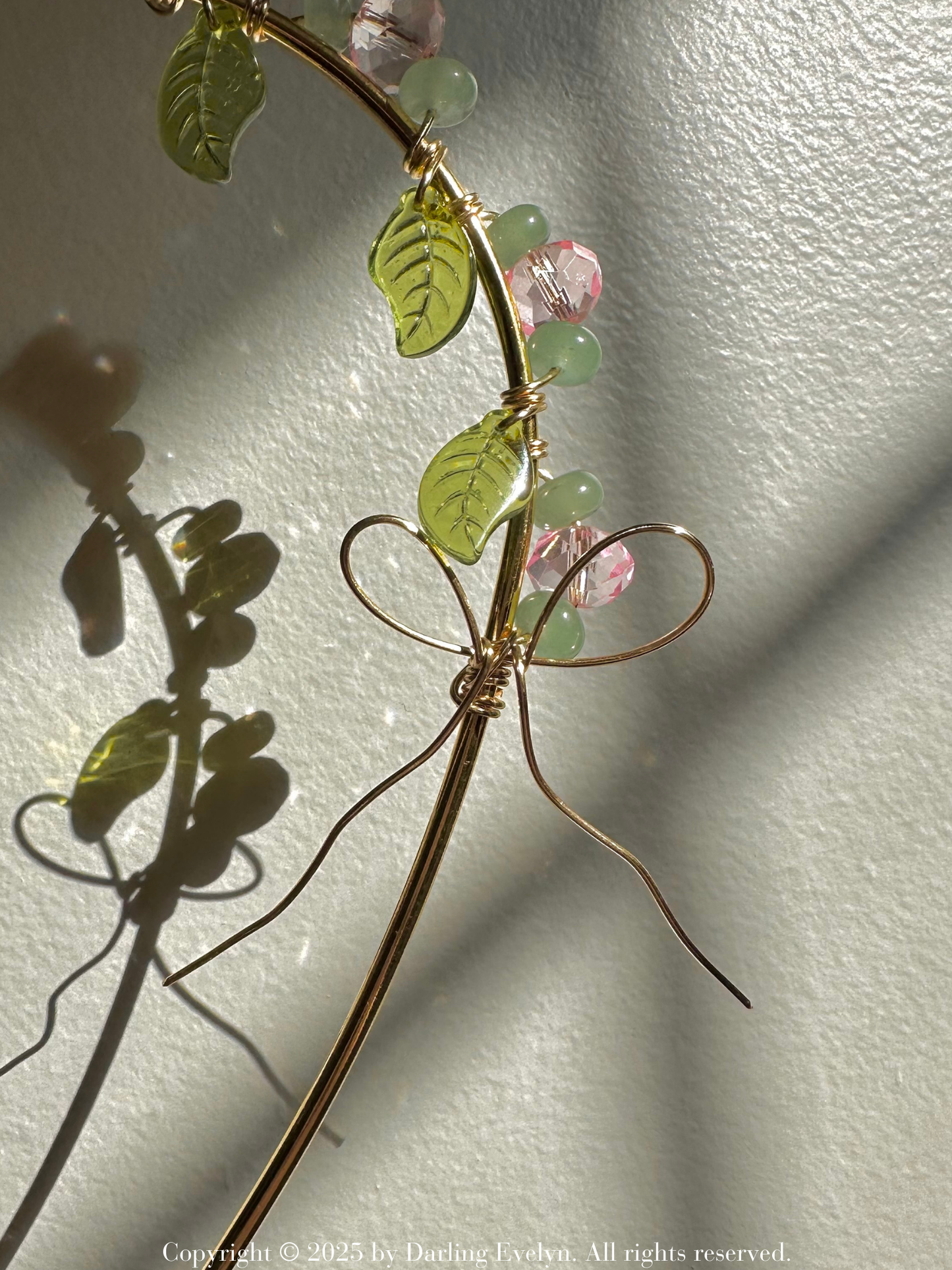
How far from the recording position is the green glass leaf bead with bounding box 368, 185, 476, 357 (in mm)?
442

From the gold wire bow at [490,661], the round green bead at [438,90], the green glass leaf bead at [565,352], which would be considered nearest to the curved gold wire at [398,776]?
the gold wire bow at [490,661]

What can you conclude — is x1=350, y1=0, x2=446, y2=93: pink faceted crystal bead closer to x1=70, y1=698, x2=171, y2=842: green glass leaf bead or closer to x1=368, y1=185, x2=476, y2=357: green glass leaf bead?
x1=368, y1=185, x2=476, y2=357: green glass leaf bead

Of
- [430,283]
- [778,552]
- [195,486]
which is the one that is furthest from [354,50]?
[778,552]

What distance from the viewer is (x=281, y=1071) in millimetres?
553

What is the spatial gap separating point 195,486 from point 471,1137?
375 mm

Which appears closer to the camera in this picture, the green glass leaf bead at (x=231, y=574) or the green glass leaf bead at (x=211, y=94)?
the green glass leaf bead at (x=211, y=94)

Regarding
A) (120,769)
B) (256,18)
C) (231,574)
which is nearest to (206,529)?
(231,574)

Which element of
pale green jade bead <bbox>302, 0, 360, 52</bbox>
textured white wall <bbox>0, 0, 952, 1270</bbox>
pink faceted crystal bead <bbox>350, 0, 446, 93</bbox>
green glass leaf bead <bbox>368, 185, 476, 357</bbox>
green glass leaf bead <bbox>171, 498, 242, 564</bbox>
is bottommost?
textured white wall <bbox>0, 0, 952, 1270</bbox>

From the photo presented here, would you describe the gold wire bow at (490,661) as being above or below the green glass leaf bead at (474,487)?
below

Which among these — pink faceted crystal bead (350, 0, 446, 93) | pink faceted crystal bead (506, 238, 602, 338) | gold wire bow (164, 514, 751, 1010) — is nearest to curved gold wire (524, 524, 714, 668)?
gold wire bow (164, 514, 751, 1010)

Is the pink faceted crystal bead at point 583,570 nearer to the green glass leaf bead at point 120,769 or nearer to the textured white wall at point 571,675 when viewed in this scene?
the textured white wall at point 571,675

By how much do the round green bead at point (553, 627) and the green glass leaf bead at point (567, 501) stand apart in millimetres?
35

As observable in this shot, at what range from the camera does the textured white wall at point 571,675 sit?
21.6 inches

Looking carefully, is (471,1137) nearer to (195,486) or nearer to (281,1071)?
(281,1071)
